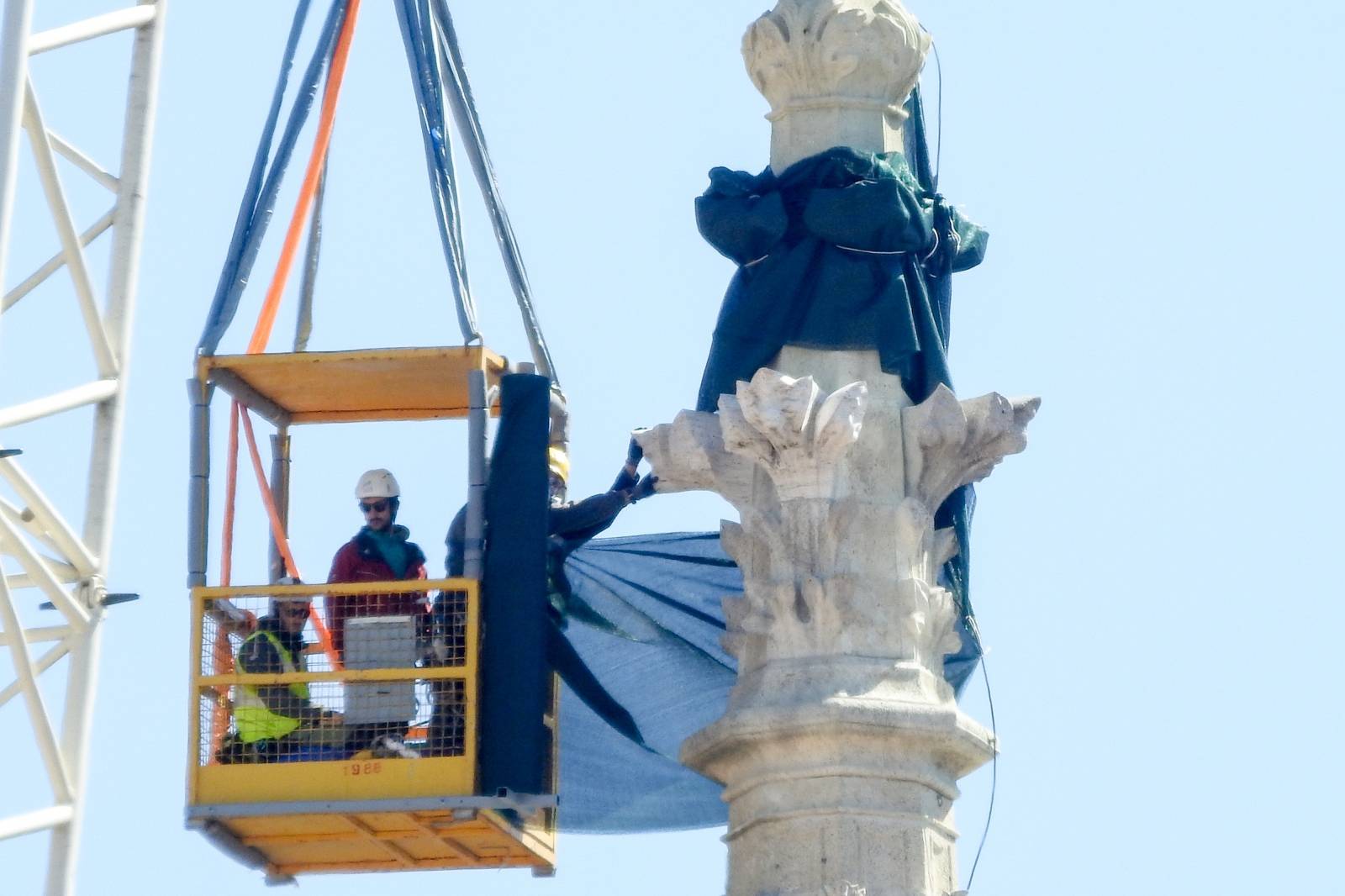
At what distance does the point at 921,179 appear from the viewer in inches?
914

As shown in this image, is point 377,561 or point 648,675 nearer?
point 377,561

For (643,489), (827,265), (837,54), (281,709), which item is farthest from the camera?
(643,489)

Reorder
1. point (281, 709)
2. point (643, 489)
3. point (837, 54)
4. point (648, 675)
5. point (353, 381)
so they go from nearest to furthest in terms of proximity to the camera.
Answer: point (281, 709)
point (837, 54)
point (643, 489)
point (353, 381)
point (648, 675)

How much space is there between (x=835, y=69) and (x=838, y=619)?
391 centimetres

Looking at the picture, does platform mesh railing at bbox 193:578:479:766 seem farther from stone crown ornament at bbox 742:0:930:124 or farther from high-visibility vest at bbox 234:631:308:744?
stone crown ornament at bbox 742:0:930:124

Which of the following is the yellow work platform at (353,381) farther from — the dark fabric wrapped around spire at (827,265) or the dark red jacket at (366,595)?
the dark fabric wrapped around spire at (827,265)

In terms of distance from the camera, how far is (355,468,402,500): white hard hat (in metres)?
22.6

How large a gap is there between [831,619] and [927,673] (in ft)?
2.16

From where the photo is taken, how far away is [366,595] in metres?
21.7

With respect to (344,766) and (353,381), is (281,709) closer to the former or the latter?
(344,766)

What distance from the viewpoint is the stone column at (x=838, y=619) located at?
66.1 ft

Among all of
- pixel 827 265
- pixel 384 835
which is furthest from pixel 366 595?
pixel 827 265

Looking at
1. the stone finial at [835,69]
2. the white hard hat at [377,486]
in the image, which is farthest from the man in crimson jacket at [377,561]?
the stone finial at [835,69]

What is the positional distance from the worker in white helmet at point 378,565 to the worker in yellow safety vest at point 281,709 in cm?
18
